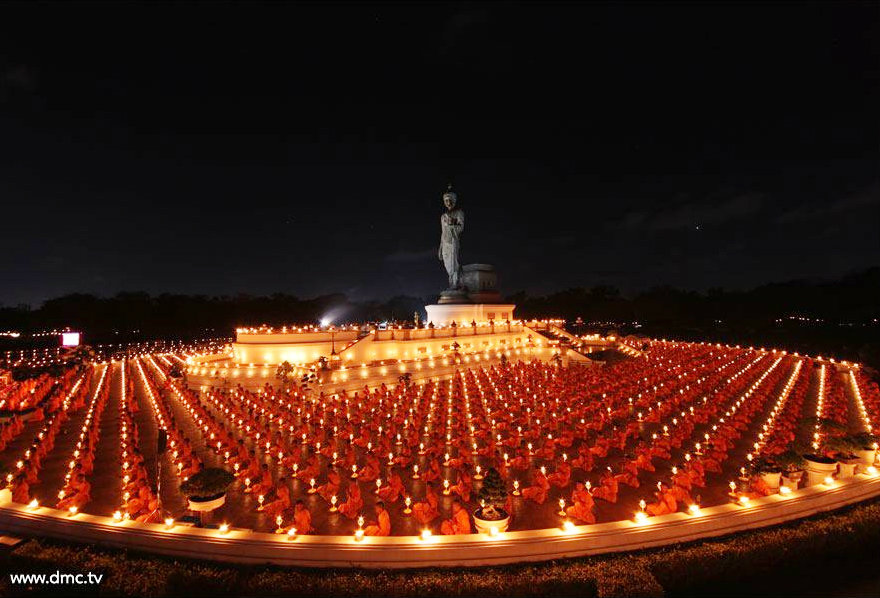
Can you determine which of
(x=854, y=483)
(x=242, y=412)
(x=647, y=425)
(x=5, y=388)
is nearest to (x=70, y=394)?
(x=5, y=388)

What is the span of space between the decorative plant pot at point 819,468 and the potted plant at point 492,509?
8.03 m

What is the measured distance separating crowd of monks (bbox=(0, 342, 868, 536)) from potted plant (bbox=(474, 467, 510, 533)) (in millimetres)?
393

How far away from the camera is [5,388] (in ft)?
86.0

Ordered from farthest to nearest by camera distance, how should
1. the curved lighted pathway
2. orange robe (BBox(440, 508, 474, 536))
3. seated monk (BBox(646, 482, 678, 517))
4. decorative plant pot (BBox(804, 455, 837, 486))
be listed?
1. decorative plant pot (BBox(804, 455, 837, 486))
2. seated monk (BBox(646, 482, 678, 517))
3. orange robe (BBox(440, 508, 474, 536))
4. the curved lighted pathway

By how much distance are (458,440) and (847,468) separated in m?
10.4

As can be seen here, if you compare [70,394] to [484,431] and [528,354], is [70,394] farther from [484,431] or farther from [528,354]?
[528,354]

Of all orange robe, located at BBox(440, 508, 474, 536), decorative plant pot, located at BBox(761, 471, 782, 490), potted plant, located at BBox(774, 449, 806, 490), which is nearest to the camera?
orange robe, located at BBox(440, 508, 474, 536)

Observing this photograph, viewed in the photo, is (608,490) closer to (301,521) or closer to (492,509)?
(492,509)

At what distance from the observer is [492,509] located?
928 cm

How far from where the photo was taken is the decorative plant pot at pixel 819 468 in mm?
11133

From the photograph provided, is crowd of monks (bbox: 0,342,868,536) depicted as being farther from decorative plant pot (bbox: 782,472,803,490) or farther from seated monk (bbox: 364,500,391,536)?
decorative plant pot (bbox: 782,472,803,490)

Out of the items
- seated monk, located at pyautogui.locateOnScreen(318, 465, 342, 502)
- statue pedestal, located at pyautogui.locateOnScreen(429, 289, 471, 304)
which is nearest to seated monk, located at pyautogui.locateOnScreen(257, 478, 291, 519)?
seated monk, located at pyautogui.locateOnScreen(318, 465, 342, 502)

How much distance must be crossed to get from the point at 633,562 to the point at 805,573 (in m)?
3.46

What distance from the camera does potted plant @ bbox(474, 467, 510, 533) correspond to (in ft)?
29.1
